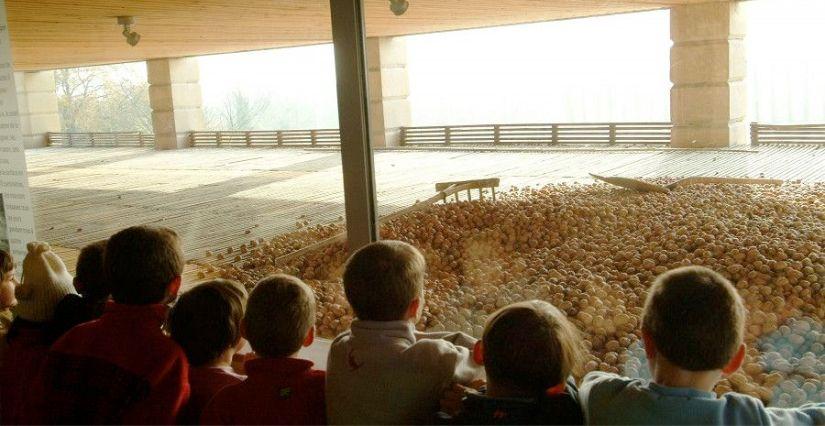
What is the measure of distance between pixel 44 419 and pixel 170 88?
1118cm

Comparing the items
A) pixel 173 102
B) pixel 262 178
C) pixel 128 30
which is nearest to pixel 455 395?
pixel 128 30

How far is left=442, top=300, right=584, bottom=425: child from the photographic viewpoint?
126 centimetres

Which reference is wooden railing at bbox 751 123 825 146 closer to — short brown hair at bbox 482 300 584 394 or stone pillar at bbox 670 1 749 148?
stone pillar at bbox 670 1 749 148

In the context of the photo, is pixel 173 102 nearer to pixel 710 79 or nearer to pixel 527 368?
pixel 710 79

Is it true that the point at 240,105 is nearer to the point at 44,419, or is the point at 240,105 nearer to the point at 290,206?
the point at 290,206

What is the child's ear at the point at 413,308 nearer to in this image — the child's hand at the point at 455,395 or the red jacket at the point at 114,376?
the child's hand at the point at 455,395

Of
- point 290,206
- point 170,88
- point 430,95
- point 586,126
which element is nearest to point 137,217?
point 290,206

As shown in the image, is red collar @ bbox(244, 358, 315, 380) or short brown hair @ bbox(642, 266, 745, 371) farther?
red collar @ bbox(244, 358, 315, 380)

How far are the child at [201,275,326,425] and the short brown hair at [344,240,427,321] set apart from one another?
0.10m

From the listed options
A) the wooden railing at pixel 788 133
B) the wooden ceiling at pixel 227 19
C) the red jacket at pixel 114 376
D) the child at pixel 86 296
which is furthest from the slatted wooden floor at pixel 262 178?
the red jacket at pixel 114 376

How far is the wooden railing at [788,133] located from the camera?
3260 mm

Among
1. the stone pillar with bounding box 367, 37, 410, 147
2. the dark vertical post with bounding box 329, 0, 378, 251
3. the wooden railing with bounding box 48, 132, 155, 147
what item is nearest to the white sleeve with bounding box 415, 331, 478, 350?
the dark vertical post with bounding box 329, 0, 378, 251

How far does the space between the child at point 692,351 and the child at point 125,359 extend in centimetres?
90

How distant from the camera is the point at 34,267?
2113 millimetres
